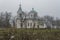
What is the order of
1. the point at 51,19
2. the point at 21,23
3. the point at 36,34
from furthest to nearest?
the point at 51,19 < the point at 21,23 < the point at 36,34

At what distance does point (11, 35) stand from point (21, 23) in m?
44.3

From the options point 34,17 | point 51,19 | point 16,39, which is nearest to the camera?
point 16,39

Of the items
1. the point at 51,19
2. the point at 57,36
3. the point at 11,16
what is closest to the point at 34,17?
the point at 11,16

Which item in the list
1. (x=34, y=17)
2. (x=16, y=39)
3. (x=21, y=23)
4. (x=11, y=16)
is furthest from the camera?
(x=11, y=16)

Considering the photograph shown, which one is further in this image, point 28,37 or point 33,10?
point 33,10

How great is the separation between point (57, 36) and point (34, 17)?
46.9 meters

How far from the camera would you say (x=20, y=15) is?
58.7 m

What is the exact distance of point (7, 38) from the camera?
1195cm

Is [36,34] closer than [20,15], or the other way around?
[36,34]

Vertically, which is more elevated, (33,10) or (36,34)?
(33,10)

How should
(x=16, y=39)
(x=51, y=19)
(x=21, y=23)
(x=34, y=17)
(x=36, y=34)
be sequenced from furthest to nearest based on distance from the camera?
(x=51, y=19), (x=34, y=17), (x=21, y=23), (x=36, y=34), (x=16, y=39)

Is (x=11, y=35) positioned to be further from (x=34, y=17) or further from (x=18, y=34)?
(x=34, y=17)

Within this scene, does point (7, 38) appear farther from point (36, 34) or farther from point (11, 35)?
point (36, 34)

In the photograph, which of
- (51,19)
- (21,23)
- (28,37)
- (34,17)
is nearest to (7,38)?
(28,37)
